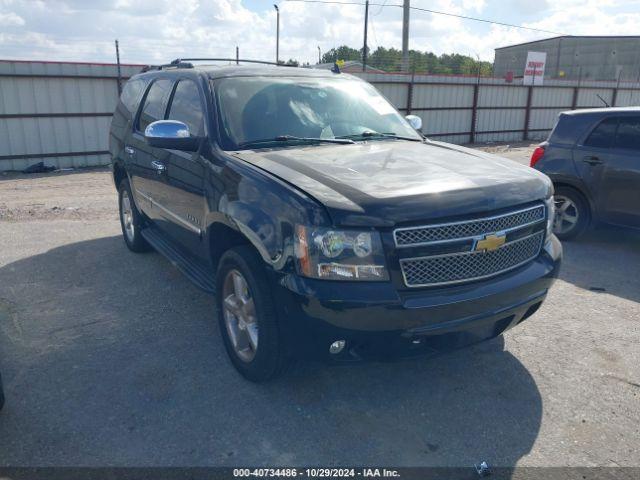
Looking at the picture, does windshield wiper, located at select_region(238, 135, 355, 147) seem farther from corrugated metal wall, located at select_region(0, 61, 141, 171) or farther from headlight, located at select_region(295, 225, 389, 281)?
corrugated metal wall, located at select_region(0, 61, 141, 171)

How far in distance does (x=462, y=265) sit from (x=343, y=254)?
26.7 inches

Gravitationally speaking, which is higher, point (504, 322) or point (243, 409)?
point (504, 322)

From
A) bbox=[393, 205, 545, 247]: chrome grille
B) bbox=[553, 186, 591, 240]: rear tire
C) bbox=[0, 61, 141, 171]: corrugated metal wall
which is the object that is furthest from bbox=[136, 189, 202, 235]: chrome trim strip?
bbox=[0, 61, 141, 171]: corrugated metal wall

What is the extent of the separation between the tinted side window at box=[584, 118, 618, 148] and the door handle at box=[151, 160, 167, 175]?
16.3 ft

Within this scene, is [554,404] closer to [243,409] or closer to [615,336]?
[615,336]

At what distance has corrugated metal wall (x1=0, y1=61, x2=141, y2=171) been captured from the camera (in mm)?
12602

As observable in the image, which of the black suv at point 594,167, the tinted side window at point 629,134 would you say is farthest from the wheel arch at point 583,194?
the tinted side window at point 629,134

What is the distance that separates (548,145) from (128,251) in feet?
17.4

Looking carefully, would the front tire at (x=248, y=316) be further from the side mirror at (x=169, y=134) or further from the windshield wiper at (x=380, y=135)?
the windshield wiper at (x=380, y=135)

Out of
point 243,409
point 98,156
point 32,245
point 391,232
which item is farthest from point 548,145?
point 98,156

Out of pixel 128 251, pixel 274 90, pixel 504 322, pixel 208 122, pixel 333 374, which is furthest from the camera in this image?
pixel 128 251

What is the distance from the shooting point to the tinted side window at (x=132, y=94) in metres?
5.64

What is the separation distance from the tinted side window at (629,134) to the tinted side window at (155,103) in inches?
197

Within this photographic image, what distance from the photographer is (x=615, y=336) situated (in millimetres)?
4180
